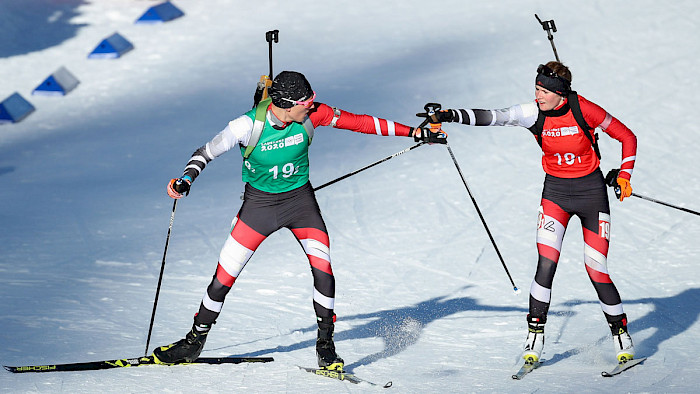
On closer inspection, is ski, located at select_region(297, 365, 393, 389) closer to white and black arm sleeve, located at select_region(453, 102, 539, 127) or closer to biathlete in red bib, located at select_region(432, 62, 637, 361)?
biathlete in red bib, located at select_region(432, 62, 637, 361)

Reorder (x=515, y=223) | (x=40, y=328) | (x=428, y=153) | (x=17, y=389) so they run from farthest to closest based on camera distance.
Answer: (x=428, y=153) → (x=515, y=223) → (x=40, y=328) → (x=17, y=389)

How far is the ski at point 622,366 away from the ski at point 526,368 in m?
0.45

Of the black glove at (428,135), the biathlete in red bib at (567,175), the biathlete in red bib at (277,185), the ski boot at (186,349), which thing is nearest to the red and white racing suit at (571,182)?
the biathlete in red bib at (567,175)

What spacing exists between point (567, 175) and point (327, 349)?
1927 mm

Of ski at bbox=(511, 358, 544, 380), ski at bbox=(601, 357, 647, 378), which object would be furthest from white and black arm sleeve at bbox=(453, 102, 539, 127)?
ski at bbox=(601, 357, 647, 378)

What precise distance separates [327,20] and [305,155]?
1034cm

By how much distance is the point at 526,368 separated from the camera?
732cm

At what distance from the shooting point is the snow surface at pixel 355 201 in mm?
7793

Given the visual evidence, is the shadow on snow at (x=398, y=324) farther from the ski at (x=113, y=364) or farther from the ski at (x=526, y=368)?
the ski at (x=526, y=368)

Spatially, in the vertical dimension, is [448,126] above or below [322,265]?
below

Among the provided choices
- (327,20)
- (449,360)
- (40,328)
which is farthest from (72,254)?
(327,20)

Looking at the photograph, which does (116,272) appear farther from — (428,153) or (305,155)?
(428,153)

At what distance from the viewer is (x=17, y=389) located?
690cm

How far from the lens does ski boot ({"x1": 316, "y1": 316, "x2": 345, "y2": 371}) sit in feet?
23.6
